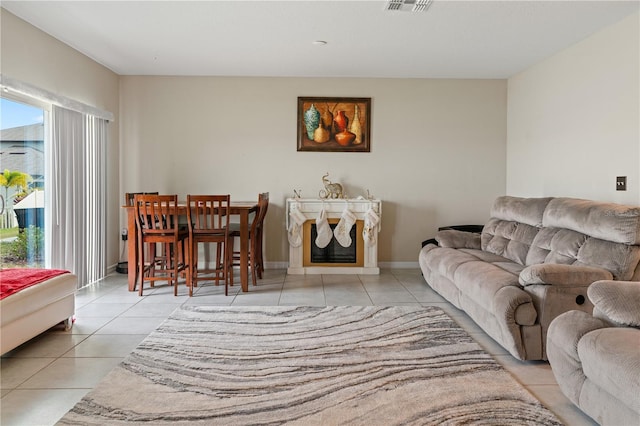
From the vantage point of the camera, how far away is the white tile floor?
2391mm

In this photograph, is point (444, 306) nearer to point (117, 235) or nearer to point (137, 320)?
point (137, 320)

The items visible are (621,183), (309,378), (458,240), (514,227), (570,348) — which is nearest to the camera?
(570,348)

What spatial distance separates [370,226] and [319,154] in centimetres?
119

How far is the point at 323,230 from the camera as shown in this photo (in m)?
5.67

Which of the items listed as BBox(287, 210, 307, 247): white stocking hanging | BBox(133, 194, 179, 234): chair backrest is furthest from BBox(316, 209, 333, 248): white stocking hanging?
BBox(133, 194, 179, 234): chair backrest

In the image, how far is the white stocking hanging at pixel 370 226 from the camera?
5645 millimetres

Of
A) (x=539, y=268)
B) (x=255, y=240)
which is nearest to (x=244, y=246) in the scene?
(x=255, y=240)

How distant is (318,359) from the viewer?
2928 mm

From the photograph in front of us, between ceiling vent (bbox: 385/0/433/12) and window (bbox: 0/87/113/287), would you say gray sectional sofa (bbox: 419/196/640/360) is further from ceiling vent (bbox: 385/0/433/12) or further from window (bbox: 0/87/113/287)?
window (bbox: 0/87/113/287)

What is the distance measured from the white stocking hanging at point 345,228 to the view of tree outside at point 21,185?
10.3 ft

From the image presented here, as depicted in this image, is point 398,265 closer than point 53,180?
No

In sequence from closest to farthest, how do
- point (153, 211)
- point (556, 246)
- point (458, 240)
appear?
point (556, 246)
point (153, 211)
point (458, 240)

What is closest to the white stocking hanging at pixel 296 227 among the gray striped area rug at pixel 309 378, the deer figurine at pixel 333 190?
the deer figurine at pixel 333 190

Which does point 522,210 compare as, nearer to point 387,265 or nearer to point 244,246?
point 387,265
